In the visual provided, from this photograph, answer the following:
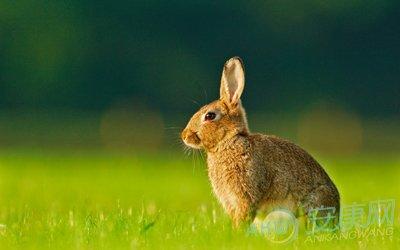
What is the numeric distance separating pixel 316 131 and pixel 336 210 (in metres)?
20.4

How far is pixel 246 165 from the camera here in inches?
322

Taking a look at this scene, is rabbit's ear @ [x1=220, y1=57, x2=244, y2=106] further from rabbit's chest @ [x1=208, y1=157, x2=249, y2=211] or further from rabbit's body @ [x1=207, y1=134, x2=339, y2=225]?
rabbit's chest @ [x1=208, y1=157, x2=249, y2=211]

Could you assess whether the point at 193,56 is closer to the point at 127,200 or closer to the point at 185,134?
the point at 127,200

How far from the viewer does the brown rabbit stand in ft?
26.4

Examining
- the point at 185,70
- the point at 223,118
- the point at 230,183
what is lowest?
the point at 230,183

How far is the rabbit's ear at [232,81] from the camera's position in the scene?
834cm

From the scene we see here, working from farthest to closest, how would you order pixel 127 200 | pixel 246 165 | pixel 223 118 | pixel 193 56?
pixel 193 56, pixel 127 200, pixel 223 118, pixel 246 165

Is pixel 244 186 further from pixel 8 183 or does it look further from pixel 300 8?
pixel 300 8

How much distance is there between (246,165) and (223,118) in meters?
0.37

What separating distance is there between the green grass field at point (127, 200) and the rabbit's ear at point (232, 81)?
57 cm

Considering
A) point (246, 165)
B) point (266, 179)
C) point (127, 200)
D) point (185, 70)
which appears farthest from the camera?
point (185, 70)

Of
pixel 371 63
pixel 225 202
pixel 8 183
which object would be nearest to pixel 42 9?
pixel 371 63

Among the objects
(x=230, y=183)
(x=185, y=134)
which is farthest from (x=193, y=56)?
(x=230, y=183)

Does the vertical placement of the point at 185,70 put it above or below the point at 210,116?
above
